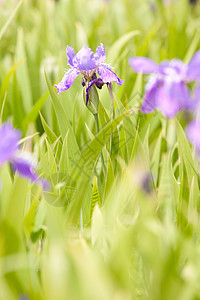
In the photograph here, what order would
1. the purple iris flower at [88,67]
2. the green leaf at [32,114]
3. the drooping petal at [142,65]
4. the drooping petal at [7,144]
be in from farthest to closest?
the green leaf at [32,114] → the purple iris flower at [88,67] → the drooping petal at [142,65] → the drooping petal at [7,144]

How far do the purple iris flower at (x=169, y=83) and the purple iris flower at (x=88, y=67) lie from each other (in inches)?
8.5

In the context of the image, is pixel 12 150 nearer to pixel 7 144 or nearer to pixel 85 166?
pixel 7 144

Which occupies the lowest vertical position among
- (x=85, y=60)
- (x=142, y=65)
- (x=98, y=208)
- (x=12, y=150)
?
(x=98, y=208)

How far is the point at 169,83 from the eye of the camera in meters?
0.68

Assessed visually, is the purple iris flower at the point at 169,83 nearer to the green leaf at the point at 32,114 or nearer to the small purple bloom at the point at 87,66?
the small purple bloom at the point at 87,66

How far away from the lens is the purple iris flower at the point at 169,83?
0.64 meters

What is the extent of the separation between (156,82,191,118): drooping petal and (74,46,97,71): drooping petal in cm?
27

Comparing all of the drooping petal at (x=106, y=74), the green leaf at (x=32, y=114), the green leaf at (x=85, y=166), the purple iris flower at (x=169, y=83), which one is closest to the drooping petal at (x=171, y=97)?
the purple iris flower at (x=169, y=83)

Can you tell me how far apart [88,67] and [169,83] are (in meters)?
0.30

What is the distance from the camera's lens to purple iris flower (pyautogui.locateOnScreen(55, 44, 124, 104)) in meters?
0.92

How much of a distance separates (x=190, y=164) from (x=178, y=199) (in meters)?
0.09

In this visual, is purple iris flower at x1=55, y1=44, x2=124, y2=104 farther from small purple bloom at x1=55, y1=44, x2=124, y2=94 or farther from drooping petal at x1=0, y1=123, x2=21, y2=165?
drooping petal at x1=0, y1=123, x2=21, y2=165

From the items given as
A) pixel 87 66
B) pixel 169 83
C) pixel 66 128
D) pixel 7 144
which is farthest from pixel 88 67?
pixel 7 144

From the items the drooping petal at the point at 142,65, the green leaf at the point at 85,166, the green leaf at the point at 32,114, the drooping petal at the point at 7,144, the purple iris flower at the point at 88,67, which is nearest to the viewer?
the drooping petal at the point at 7,144
